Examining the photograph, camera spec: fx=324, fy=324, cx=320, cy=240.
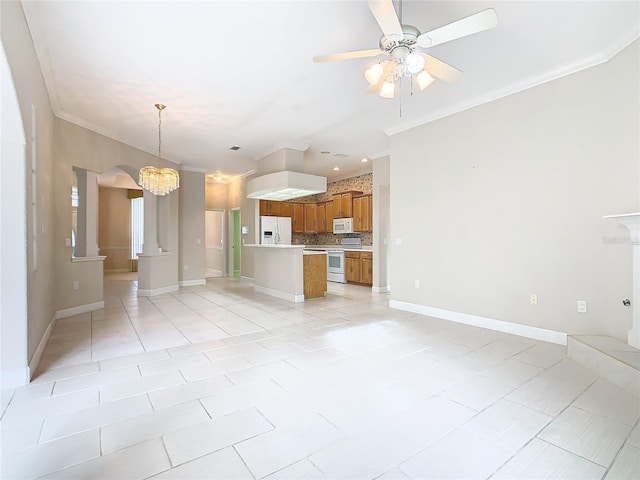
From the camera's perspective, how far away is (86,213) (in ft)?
17.3

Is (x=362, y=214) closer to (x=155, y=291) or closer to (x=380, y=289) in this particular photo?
(x=380, y=289)

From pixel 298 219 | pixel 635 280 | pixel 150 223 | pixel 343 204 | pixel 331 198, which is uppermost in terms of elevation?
pixel 331 198

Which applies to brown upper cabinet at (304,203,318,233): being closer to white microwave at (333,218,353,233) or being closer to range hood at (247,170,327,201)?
white microwave at (333,218,353,233)

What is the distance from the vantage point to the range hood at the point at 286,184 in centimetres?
572

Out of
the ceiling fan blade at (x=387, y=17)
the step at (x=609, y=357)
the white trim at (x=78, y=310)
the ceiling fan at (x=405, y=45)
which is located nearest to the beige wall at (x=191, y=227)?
the white trim at (x=78, y=310)

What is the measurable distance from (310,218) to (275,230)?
52.7 inches

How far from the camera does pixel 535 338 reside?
11.7ft

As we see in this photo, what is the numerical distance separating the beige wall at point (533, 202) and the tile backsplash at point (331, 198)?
337 cm

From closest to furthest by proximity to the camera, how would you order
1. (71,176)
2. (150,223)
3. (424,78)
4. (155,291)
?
(424,78) → (71,176) → (155,291) → (150,223)

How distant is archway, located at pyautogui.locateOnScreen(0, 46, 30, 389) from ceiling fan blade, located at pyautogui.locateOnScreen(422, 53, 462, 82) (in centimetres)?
312

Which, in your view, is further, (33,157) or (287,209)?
(287,209)

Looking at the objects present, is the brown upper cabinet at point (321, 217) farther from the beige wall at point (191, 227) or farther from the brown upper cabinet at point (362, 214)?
the beige wall at point (191, 227)

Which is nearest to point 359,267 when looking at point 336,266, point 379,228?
point 336,266

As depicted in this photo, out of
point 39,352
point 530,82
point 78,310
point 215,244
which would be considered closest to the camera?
point 39,352
